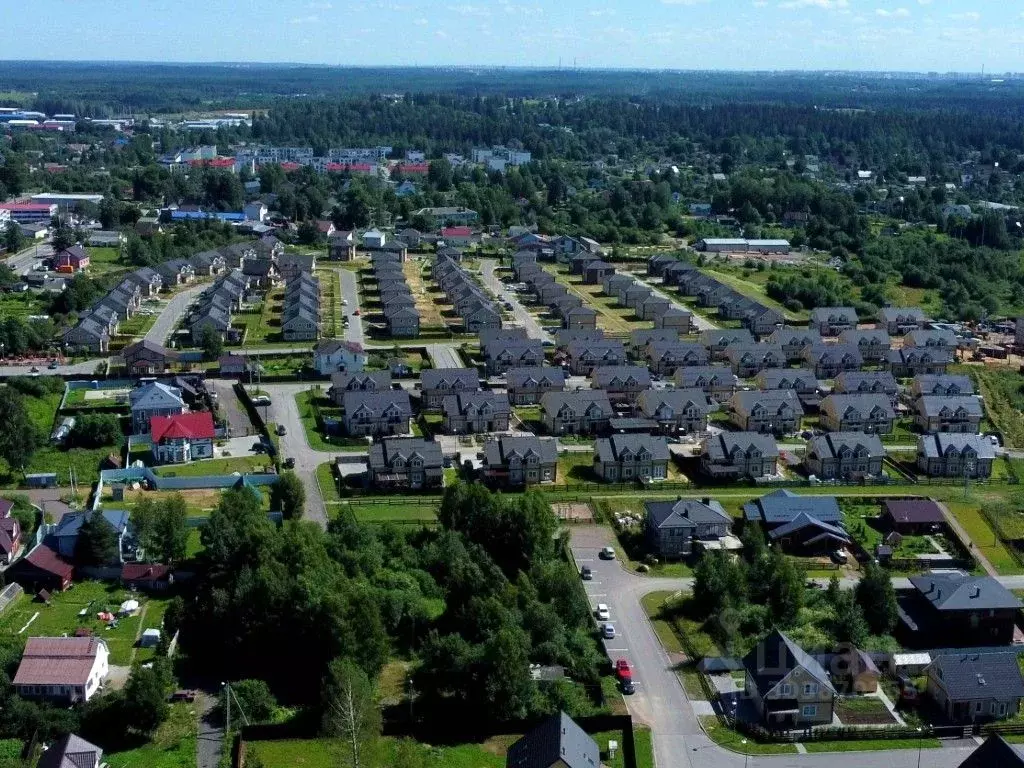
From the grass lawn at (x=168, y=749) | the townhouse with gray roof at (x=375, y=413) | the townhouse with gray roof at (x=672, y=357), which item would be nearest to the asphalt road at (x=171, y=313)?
the townhouse with gray roof at (x=375, y=413)

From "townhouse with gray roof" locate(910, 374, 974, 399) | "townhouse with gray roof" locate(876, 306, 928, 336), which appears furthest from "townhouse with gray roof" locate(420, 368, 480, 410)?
"townhouse with gray roof" locate(876, 306, 928, 336)

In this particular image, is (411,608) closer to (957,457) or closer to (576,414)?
(576,414)

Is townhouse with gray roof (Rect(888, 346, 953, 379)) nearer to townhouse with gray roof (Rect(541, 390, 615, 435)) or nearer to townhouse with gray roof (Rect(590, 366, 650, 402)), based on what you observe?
townhouse with gray roof (Rect(590, 366, 650, 402))

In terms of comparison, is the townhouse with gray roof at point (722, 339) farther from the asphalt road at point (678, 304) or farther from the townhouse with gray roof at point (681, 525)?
the townhouse with gray roof at point (681, 525)

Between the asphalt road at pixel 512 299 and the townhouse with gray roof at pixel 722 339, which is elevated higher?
the townhouse with gray roof at pixel 722 339

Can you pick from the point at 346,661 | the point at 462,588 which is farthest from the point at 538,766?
the point at 462,588

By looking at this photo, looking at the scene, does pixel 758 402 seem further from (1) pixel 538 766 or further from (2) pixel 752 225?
(2) pixel 752 225
